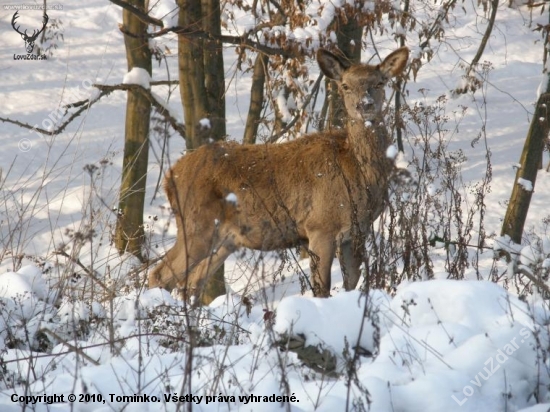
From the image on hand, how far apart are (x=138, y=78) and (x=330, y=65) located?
4.49 meters

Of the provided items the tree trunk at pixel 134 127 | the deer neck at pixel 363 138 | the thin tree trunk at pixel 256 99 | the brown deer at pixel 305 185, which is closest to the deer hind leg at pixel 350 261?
the brown deer at pixel 305 185

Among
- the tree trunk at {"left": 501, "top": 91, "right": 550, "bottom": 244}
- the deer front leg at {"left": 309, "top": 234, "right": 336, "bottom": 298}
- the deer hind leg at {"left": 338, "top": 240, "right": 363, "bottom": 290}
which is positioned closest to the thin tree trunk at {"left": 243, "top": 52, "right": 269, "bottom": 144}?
the tree trunk at {"left": 501, "top": 91, "right": 550, "bottom": 244}

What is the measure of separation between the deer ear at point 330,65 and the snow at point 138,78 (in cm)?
437

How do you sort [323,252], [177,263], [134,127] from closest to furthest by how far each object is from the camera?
[323,252] → [177,263] → [134,127]

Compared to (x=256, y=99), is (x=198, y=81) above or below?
below

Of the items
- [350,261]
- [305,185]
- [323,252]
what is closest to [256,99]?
[305,185]

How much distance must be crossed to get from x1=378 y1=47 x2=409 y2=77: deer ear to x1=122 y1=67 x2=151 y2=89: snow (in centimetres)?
469

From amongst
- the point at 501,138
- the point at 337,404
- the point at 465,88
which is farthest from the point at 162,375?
the point at 501,138

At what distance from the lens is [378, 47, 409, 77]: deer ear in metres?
8.50

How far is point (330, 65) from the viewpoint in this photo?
8.52 m

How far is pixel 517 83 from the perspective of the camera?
889 inches

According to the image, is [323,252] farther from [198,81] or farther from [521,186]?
[521,186]

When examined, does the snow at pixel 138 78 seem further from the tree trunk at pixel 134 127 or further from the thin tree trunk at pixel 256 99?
the thin tree trunk at pixel 256 99

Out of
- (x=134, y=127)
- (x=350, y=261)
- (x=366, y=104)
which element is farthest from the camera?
(x=134, y=127)
